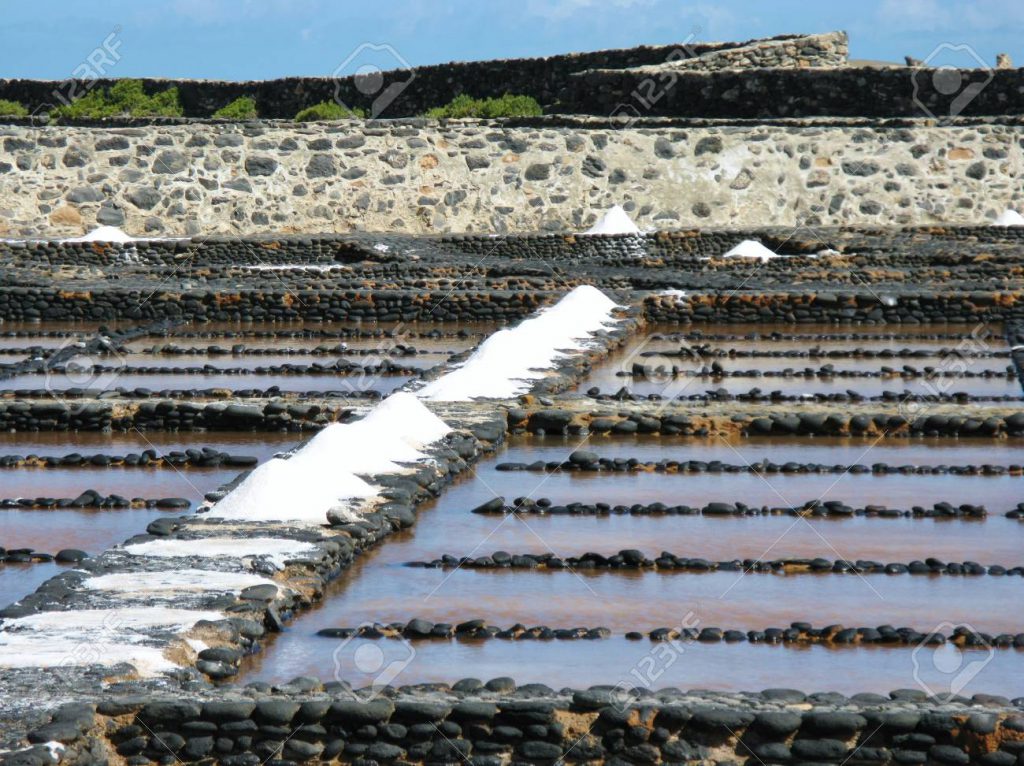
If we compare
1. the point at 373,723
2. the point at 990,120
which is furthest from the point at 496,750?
the point at 990,120

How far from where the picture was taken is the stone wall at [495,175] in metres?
23.8

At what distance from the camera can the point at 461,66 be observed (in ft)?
115

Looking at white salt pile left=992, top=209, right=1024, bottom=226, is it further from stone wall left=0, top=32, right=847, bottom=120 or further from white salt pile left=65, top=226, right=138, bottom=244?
white salt pile left=65, top=226, right=138, bottom=244

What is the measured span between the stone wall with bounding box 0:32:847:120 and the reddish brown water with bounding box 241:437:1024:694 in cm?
2225

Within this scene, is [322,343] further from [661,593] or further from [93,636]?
[93,636]

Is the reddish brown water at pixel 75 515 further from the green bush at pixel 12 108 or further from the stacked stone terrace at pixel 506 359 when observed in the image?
the green bush at pixel 12 108

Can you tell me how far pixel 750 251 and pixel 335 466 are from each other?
13.5 metres

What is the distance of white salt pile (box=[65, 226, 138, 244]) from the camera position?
22.6 metres

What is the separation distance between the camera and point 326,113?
Result: 32844 millimetres

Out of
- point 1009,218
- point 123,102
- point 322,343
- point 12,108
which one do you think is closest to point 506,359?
point 322,343

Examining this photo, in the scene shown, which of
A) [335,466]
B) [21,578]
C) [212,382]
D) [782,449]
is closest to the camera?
[21,578]

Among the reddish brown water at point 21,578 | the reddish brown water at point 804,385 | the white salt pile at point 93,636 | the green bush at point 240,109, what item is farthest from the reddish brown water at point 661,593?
the green bush at point 240,109

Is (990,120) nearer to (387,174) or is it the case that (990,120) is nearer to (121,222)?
(387,174)

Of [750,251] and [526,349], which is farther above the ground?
[750,251]
